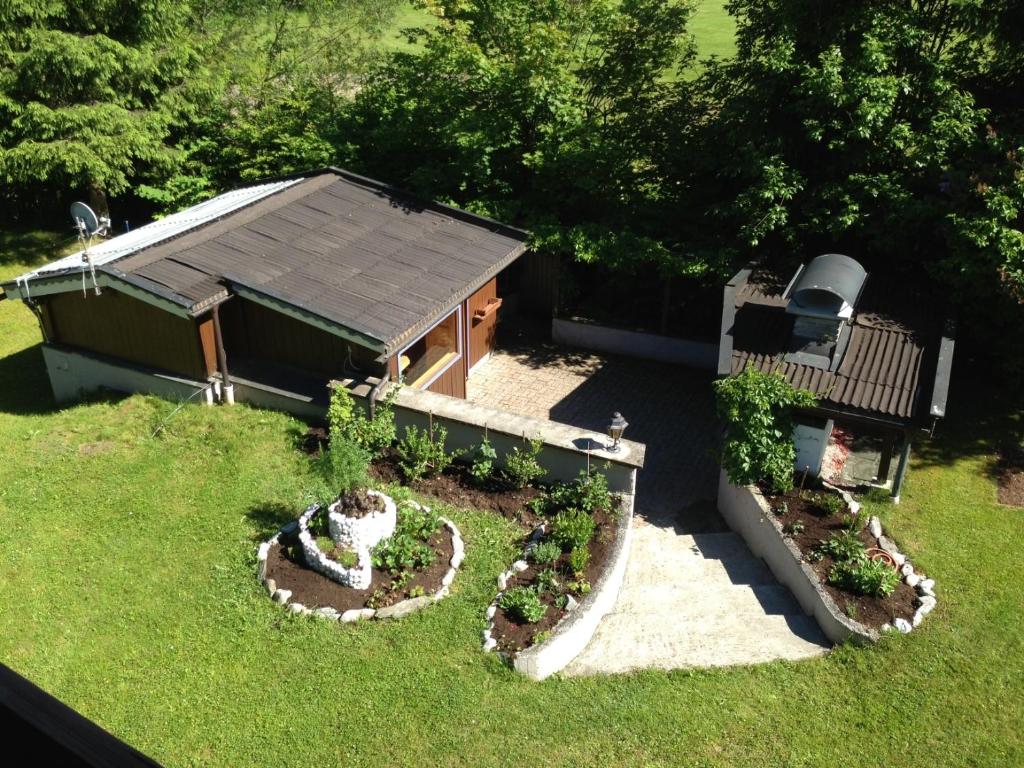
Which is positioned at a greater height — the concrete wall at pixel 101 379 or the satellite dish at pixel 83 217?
the satellite dish at pixel 83 217

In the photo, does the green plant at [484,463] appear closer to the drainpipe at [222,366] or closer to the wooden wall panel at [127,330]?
the drainpipe at [222,366]

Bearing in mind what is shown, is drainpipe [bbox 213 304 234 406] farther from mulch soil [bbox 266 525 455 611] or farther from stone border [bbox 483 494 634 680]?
stone border [bbox 483 494 634 680]

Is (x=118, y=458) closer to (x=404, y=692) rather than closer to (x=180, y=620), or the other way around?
(x=180, y=620)

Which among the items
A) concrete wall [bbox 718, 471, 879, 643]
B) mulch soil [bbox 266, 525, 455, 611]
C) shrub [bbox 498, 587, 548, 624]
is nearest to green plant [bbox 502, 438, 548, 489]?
mulch soil [bbox 266, 525, 455, 611]

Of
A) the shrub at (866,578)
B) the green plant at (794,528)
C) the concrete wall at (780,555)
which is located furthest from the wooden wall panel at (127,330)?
the shrub at (866,578)

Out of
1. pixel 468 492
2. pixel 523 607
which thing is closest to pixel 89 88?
pixel 468 492

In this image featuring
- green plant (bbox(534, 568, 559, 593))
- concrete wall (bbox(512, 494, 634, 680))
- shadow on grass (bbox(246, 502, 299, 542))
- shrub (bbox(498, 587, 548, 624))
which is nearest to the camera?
concrete wall (bbox(512, 494, 634, 680))
